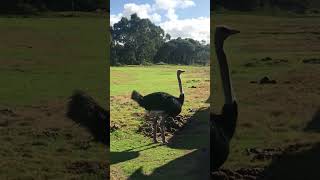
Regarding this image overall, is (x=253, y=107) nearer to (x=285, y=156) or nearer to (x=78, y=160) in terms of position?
(x=285, y=156)

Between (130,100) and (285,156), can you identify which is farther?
(130,100)

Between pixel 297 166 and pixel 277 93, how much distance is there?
3.71ft

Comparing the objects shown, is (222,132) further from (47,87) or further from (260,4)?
(47,87)

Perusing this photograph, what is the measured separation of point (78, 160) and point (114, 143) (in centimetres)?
84

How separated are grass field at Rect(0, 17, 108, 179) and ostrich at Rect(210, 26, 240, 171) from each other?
1608 millimetres

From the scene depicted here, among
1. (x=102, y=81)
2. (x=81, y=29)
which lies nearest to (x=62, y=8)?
(x=81, y=29)

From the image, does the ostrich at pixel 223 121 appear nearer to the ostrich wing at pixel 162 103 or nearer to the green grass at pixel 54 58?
the ostrich wing at pixel 162 103

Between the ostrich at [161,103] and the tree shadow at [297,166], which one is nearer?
the tree shadow at [297,166]

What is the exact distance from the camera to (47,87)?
302 inches

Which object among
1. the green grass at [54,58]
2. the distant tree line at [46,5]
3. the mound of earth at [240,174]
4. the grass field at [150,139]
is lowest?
the mound of earth at [240,174]

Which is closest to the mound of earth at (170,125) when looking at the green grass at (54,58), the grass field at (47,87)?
the grass field at (47,87)

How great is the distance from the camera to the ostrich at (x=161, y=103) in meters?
8.55

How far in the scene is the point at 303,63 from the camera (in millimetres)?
7789

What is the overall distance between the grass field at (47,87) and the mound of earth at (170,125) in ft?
3.96
